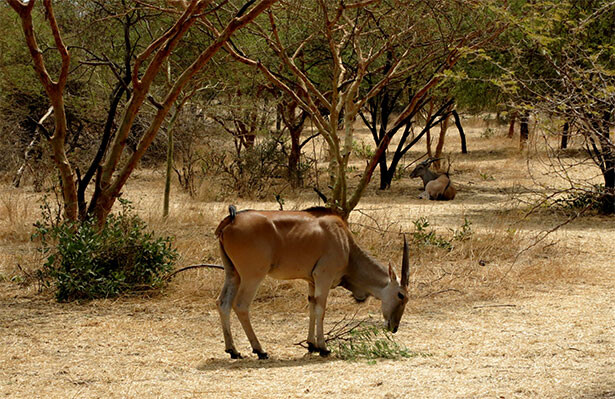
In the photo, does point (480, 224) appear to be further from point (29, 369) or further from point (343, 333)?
point (29, 369)

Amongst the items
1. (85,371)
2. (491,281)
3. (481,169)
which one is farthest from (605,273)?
(481,169)

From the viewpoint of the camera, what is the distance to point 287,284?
31.4 ft

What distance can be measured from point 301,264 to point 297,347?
0.82 m

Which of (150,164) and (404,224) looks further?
(150,164)

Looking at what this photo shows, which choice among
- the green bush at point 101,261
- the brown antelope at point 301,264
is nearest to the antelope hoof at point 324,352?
the brown antelope at point 301,264

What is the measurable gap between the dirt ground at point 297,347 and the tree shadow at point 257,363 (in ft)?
0.06

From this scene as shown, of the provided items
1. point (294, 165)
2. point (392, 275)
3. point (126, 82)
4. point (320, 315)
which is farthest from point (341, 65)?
point (294, 165)

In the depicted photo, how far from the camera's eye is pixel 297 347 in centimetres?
741

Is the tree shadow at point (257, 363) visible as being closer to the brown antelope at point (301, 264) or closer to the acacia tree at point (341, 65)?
the brown antelope at point (301, 264)

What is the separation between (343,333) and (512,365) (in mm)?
1595

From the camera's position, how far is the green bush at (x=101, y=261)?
29.2ft

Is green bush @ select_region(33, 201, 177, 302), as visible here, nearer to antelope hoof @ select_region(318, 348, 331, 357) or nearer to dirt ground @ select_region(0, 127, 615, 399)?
dirt ground @ select_region(0, 127, 615, 399)

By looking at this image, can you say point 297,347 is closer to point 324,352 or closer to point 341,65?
point 324,352

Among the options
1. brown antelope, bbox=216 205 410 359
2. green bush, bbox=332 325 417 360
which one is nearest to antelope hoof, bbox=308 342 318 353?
brown antelope, bbox=216 205 410 359
